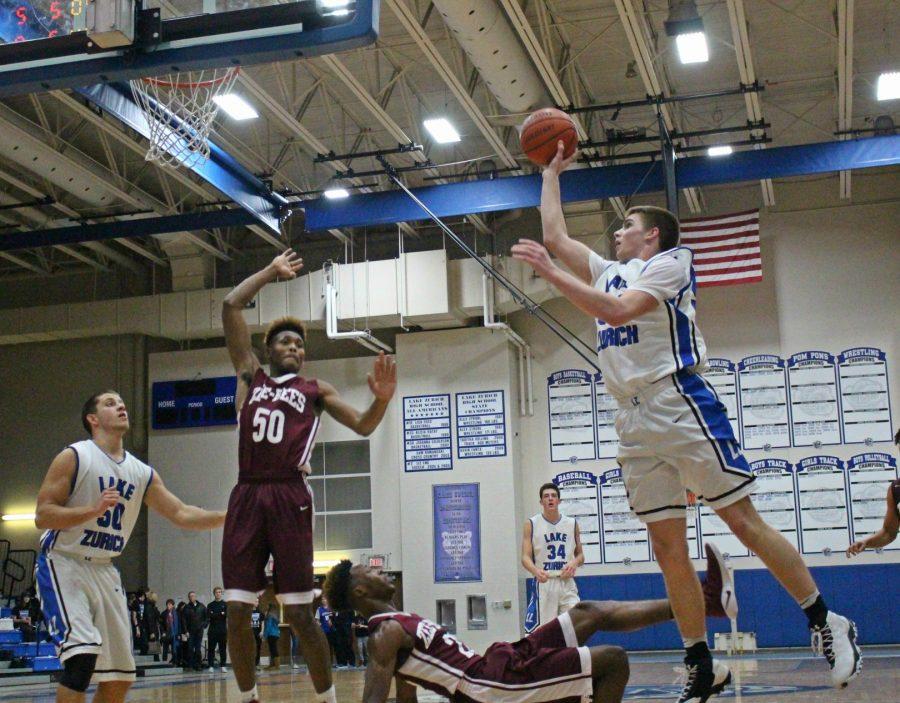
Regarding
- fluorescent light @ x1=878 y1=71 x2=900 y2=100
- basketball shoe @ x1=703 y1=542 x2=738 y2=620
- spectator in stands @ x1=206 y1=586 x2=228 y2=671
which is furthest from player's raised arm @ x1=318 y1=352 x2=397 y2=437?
spectator in stands @ x1=206 y1=586 x2=228 y2=671

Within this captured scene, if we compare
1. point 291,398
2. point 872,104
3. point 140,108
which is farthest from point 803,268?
point 291,398

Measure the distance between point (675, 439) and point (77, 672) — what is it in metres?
3.19

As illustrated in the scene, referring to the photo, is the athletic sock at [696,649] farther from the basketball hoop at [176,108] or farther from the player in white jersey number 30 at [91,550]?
the basketball hoop at [176,108]

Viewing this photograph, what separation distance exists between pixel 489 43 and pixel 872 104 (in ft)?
28.5

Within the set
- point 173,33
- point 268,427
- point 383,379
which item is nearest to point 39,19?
point 173,33

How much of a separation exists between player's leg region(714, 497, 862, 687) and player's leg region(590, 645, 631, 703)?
76 centimetres

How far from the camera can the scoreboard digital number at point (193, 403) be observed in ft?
79.2

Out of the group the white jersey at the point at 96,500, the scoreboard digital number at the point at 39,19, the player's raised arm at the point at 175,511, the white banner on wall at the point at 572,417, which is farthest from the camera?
the white banner on wall at the point at 572,417

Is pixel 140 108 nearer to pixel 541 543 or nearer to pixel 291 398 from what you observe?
pixel 541 543

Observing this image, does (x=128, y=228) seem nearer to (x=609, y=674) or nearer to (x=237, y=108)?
(x=237, y=108)

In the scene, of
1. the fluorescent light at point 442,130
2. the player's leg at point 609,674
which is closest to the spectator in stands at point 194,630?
the fluorescent light at point 442,130

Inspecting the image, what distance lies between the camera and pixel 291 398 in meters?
5.80

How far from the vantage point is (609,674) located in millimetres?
4773

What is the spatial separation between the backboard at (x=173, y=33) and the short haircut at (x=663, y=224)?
3182 mm
